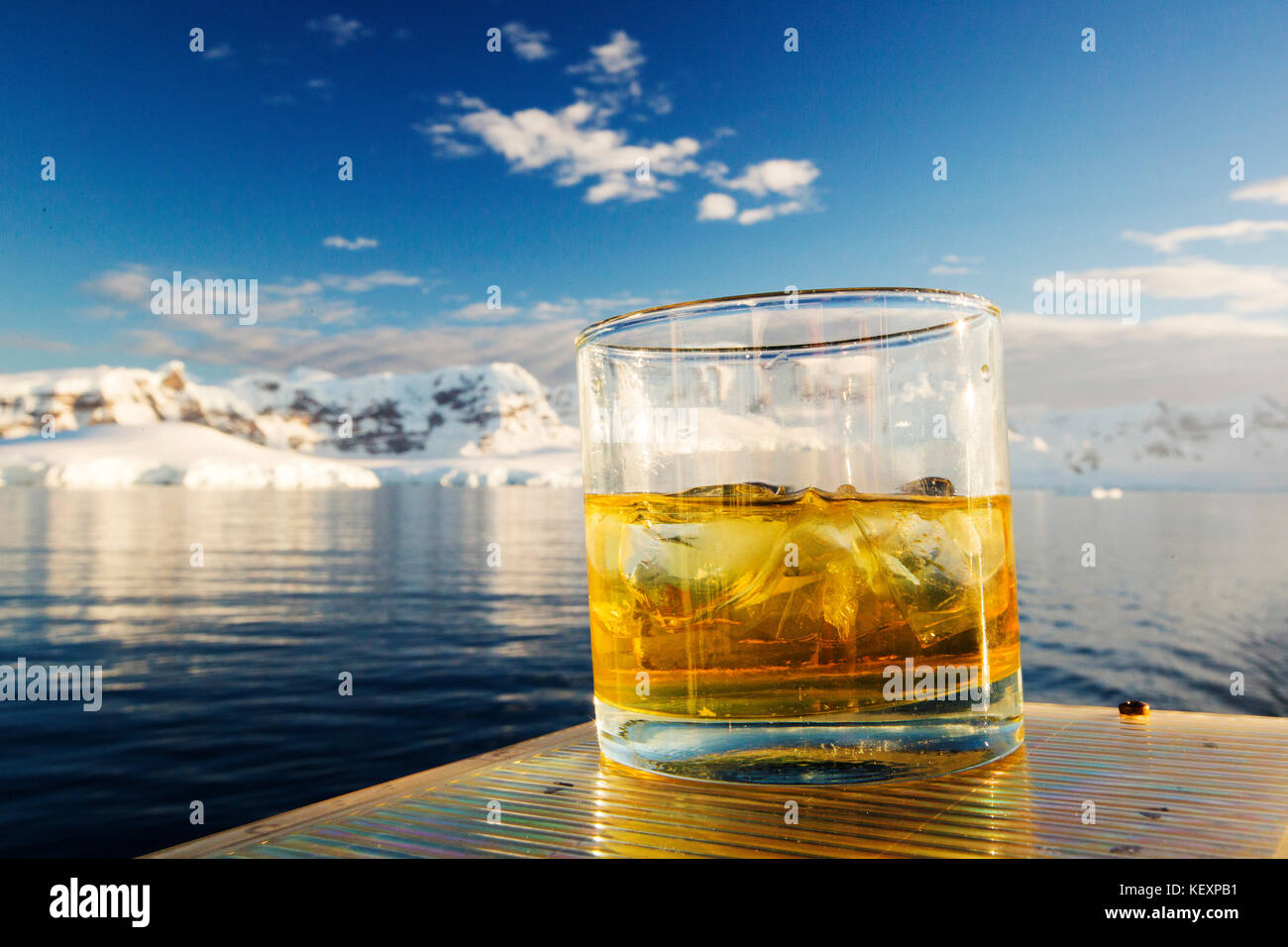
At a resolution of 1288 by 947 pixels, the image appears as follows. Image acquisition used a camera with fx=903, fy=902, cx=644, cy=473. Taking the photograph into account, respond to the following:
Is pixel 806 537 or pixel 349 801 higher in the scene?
pixel 806 537

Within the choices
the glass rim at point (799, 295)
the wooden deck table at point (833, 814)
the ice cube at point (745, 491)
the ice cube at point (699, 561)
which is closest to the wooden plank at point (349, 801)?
the wooden deck table at point (833, 814)

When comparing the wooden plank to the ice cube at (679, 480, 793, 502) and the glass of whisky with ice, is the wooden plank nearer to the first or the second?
the glass of whisky with ice

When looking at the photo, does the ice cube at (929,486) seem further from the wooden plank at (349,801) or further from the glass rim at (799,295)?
the wooden plank at (349,801)

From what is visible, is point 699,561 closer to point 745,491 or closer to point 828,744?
point 745,491

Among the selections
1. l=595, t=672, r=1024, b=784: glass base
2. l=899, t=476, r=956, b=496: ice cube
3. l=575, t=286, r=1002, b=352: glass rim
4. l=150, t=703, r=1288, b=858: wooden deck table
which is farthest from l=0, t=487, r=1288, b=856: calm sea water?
l=899, t=476, r=956, b=496: ice cube

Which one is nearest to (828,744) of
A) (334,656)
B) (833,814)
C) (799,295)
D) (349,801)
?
(833,814)
